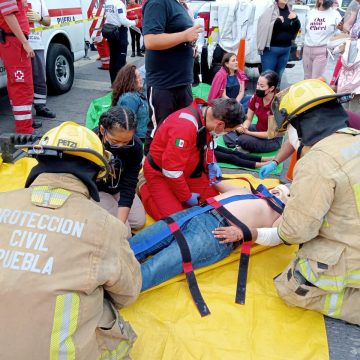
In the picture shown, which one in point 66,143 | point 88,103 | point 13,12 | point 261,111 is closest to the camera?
point 66,143

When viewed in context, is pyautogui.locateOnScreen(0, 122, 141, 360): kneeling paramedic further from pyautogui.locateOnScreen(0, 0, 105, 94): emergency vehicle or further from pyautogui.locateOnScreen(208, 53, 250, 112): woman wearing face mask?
pyautogui.locateOnScreen(0, 0, 105, 94): emergency vehicle

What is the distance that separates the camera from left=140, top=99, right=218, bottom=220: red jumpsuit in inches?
108

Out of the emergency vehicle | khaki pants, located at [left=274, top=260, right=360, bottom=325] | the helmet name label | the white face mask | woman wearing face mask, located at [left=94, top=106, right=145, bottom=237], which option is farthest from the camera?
the emergency vehicle

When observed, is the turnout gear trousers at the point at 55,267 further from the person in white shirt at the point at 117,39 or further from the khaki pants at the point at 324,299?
the person in white shirt at the point at 117,39

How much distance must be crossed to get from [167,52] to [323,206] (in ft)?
6.44

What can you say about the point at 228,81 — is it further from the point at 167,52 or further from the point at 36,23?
the point at 36,23

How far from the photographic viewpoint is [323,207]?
72.7 inches

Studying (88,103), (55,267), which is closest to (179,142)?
(55,267)

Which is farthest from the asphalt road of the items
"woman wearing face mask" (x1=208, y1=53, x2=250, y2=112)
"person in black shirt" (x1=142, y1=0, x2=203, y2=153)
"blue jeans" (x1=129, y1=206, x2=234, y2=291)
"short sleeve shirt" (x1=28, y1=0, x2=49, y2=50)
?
"person in black shirt" (x1=142, y1=0, x2=203, y2=153)

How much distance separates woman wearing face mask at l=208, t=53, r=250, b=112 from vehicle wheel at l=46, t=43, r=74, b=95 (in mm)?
2551

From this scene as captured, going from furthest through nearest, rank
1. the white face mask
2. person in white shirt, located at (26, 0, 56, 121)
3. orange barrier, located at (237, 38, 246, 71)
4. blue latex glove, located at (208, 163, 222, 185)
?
1. orange barrier, located at (237, 38, 246, 71)
2. person in white shirt, located at (26, 0, 56, 121)
3. blue latex glove, located at (208, 163, 222, 185)
4. the white face mask

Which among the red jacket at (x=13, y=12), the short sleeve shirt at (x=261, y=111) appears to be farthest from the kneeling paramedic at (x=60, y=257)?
the short sleeve shirt at (x=261, y=111)

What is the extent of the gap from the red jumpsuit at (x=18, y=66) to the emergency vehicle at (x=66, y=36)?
1.47m

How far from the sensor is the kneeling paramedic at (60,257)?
49.8 inches
